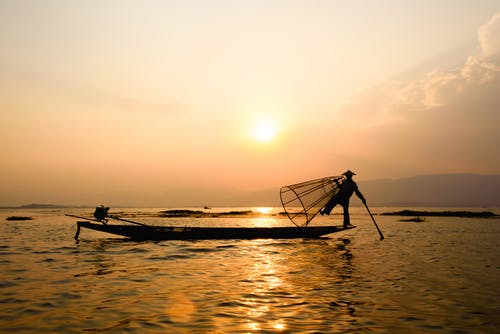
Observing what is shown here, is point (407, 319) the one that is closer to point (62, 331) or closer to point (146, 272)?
point (62, 331)

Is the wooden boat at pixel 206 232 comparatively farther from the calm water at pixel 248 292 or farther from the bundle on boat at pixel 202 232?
the calm water at pixel 248 292

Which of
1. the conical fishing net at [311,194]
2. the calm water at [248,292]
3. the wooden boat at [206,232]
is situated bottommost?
the calm water at [248,292]

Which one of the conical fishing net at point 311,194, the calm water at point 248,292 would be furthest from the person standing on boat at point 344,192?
the calm water at point 248,292

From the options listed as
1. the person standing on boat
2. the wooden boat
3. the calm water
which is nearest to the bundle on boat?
the wooden boat

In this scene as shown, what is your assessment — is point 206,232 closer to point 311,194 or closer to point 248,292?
point 311,194

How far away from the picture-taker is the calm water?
8047mm

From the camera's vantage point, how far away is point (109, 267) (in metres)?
15.6

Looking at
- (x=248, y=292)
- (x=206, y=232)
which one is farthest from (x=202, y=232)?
(x=248, y=292)

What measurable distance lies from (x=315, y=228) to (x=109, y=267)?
16.6 meters

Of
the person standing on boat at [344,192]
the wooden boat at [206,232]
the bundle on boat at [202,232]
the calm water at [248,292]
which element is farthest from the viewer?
the person standing on boat at [344,192]

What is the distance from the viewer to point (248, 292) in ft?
36.1

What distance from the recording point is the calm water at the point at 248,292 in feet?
26.4

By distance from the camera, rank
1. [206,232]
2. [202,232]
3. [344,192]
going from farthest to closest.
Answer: [344,192]
[206,232]
[202,232]

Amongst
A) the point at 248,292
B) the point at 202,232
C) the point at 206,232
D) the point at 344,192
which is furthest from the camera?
the point at 344,192
